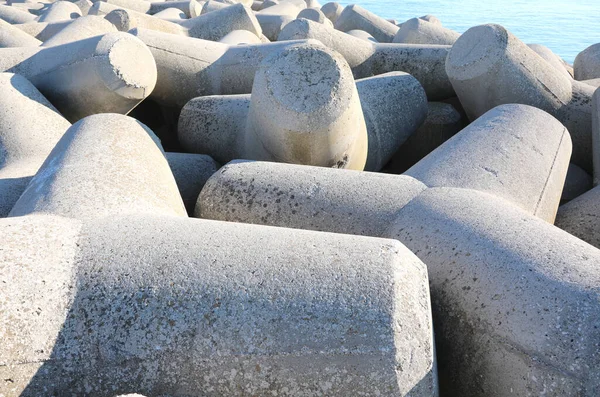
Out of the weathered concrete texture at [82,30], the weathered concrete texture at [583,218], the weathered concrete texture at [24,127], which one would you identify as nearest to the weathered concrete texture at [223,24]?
the weathered concrete texture at [82,30]

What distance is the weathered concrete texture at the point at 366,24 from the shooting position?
4805 mm

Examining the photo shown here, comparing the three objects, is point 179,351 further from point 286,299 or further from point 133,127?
point 133,127

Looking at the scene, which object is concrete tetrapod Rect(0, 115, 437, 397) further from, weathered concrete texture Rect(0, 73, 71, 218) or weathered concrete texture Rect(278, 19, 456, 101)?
weathered concrete texture Rect(278, 19, 456, 101)

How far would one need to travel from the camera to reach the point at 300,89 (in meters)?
2.06

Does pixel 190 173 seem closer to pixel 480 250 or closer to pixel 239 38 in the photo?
pixel 480 250

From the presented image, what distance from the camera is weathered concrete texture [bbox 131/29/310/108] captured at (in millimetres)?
2809

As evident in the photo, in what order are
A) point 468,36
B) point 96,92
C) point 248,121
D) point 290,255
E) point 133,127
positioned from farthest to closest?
point 468,36 → point 96,92 → point 248,121 → point 133,127 → point 290,255

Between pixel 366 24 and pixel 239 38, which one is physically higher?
pixel 239 38

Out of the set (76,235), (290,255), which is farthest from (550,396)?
(76,235)

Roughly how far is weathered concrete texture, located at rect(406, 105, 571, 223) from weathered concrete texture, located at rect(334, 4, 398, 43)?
8.65 feet

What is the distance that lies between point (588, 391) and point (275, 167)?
1.08 m

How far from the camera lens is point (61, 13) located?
4934 mm

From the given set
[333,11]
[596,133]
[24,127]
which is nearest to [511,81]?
[596,133]

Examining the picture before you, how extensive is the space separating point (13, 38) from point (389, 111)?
80.1 inches
